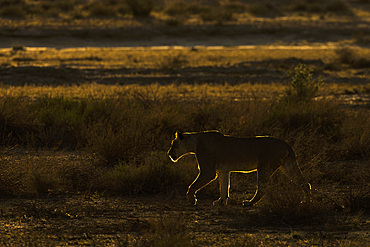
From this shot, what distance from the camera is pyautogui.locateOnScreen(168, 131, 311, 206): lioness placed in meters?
8.79

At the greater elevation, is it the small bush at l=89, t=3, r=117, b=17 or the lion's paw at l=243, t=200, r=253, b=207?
the lion's paw at l=243, t=200, r=253, b=207

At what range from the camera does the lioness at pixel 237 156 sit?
8.79 meters

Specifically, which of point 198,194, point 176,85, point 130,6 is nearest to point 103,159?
point 198,194

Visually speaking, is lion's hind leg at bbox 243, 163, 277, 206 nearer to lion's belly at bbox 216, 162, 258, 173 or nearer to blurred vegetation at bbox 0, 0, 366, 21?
lion's belly at bbox 216, 162, 258, 173

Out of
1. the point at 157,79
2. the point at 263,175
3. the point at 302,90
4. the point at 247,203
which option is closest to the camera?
the point at 263,175

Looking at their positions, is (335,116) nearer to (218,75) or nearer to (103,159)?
(103,159)

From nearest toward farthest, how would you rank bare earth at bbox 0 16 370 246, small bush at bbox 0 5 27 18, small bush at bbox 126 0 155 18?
1. bare earth at bbox 0 16 370 246
2. small bush at bbox 0 5 27 18
3. small bush at bbox 126 0 155 18

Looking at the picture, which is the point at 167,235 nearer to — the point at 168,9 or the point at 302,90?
the point at 302,90

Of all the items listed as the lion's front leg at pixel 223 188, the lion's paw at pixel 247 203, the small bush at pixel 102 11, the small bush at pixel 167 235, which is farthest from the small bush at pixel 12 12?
the small bush at pixel 167 235

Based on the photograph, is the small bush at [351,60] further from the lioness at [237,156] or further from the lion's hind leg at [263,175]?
the lion's hind leg at [263,175]

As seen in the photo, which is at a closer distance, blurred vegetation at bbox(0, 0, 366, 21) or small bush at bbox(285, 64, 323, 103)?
small bush at bbox(285, 64, 323, 103)

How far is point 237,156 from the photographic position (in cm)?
881

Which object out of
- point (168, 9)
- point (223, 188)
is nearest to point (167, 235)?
point (223, 188)

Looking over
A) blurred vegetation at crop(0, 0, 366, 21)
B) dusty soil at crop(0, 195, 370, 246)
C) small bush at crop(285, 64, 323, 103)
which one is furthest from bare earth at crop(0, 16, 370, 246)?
blurred vegetation at crop(0, 0, 366, 21)
